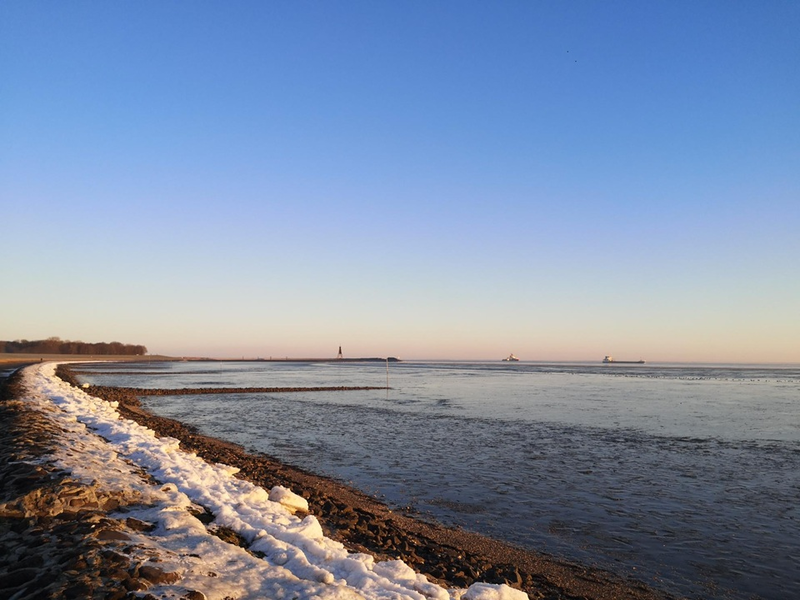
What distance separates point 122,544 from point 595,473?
12.9m

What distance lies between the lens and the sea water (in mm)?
8883

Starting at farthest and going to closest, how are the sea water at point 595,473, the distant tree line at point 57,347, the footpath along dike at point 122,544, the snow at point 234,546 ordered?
the distant tree line at point 57,347 < the sea water at point 595,473 < the snow at point 234,546 < the footpath along dike at point 122,544

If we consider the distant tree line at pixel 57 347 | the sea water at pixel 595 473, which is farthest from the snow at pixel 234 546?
the distant tree line at pixel 57 347

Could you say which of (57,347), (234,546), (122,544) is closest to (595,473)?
(234,546)

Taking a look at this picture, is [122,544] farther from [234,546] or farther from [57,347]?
[57,347]

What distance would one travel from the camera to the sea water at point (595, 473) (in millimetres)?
8883

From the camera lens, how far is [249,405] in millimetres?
34594

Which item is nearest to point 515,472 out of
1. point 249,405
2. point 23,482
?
point 23,482

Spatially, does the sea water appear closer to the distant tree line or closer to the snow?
the snow

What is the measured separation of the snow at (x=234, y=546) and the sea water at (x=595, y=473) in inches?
154

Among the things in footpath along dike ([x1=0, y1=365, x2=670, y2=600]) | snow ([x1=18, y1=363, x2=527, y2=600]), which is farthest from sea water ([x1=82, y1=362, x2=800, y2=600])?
snow ([x1=18, y1=363, x2=527, y2=600])

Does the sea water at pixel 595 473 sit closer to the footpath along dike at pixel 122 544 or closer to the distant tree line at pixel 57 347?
the footpath along dike at pixel 122 544

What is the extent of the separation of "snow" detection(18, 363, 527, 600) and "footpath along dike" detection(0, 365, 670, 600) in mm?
234

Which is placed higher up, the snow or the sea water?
the snow
